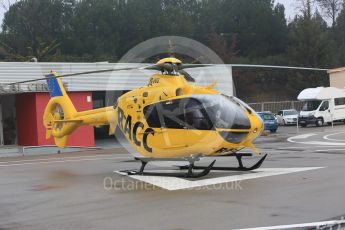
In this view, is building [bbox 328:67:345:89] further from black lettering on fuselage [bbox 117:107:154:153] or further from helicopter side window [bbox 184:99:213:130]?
helicopter side window [bbox 184:99:213:130]

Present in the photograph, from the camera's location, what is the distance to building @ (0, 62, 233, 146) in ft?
91.4

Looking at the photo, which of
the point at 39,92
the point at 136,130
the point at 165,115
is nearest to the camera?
the point at 165,115

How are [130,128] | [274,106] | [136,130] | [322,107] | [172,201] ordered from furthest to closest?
1. [274,106]
2. [322,107]
3. [130,128]
4. [136,130]
5. [172,201]

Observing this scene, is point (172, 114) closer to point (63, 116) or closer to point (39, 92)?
point (63, 116)

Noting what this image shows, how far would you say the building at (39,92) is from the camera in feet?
91.4

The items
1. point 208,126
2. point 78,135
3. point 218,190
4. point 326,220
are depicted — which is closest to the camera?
point 326,220

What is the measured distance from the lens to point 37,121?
27953mm

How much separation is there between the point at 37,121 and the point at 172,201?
1930 centimetres

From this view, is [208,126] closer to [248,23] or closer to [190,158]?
[190,158]

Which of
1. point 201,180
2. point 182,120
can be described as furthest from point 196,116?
point 201,180

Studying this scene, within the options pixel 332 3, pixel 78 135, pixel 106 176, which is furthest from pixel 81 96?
pixel 332 3

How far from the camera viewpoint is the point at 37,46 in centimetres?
6369

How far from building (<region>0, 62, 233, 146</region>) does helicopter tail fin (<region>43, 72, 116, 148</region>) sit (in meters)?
9.90

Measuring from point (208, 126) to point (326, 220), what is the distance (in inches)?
190
